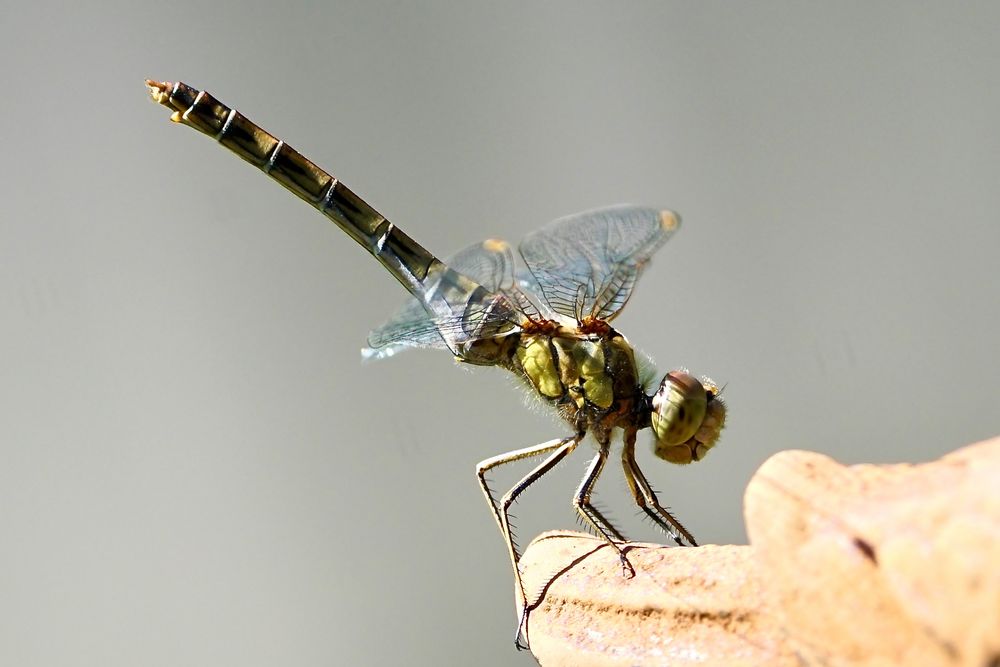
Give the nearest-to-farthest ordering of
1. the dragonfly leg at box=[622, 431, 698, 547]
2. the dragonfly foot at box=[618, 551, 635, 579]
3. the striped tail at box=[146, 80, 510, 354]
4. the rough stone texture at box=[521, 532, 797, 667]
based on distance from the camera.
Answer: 1. the rough stone texture at box=[521, 532, 797, 667]
2. the dragonfly foot at box=[618, 551, 635, 579]
3. the dragonfly leg at box=[622, 431, 698, 547]
4. the striped tail at box=[146, 80, 510, 354]

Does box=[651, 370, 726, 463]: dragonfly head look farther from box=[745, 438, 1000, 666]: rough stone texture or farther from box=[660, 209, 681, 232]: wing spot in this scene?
box=[745, 438, 1000, 666]: rough stone texture

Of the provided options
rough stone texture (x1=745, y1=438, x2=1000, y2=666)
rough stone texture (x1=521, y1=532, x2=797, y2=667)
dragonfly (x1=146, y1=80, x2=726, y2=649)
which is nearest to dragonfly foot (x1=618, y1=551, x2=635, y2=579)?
rough stone texture (x1=521, y1=532, x2=797, y2=667)

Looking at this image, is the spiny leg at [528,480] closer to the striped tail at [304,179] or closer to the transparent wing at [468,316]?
the transparent wing at [468,316]

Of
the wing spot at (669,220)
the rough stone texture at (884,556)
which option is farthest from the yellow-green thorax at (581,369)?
the rough stone texture at (884,556)

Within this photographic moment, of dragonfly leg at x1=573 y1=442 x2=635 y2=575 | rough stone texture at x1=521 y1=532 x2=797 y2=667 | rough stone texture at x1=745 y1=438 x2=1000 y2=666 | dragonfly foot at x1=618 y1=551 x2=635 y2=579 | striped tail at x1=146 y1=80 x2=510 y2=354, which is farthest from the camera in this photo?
striped tail at x1=146 y1=80 x2=510 y2=354

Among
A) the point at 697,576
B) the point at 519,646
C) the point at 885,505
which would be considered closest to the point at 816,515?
the point at 885,505

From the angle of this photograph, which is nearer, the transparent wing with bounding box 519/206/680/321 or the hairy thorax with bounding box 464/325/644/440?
the hairy thorax with bounding box 464/325/644/440
